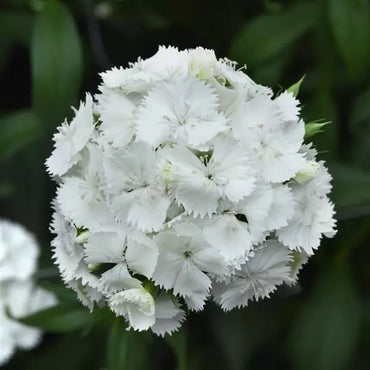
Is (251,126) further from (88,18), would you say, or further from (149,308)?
(88,18)

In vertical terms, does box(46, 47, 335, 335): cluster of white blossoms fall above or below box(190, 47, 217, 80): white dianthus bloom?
below

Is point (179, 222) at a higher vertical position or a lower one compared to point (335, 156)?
lower

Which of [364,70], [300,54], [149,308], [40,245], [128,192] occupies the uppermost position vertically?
[300,54]

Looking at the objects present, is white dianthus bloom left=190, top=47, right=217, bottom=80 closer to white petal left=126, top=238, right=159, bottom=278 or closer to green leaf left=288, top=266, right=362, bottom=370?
white petal left=126, top=238, right=159, bottom=278

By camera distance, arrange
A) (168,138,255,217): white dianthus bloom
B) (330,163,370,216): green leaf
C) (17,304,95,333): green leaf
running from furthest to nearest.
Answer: (17,304,95,333): green leaf → (330,163,370,216): green leaf → (168,138,255,217): white dianthus bloom

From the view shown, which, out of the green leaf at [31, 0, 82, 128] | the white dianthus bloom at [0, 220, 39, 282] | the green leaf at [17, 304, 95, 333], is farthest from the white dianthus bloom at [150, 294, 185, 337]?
the white dianthus bloom at [0, 220, 39, 282]

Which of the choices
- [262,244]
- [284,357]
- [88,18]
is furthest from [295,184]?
[88,18]

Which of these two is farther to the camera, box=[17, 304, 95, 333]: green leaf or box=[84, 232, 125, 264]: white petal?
box=[17, 304, 95, 333]: green leaf

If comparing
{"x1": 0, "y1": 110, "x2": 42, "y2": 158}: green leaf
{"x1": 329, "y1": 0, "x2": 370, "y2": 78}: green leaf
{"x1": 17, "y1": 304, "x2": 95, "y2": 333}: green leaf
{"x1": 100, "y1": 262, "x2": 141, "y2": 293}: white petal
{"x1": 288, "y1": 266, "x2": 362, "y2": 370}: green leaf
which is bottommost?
{"x1": 100, "y1": 262, "x2": 141, "y2": 293}: white petal
